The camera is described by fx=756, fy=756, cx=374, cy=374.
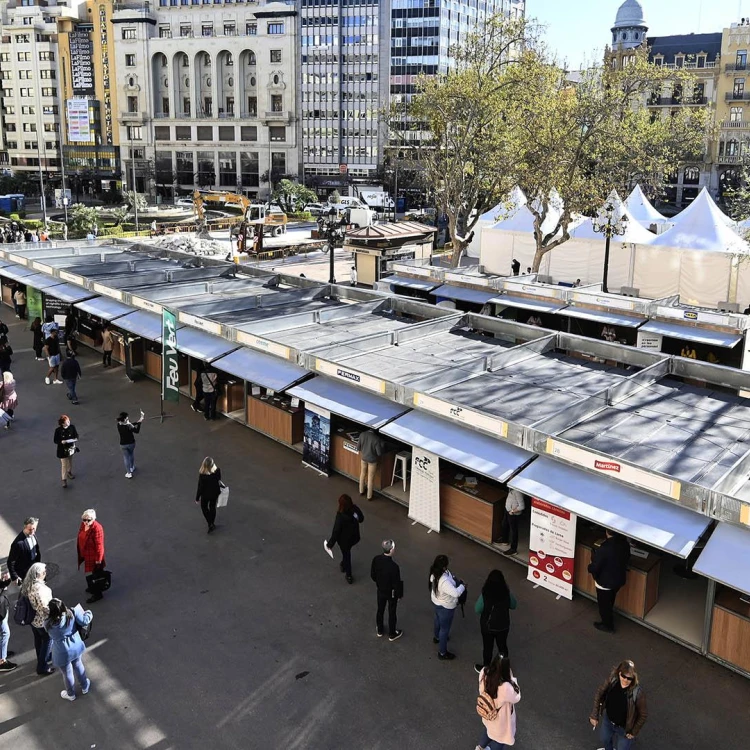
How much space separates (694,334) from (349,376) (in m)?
9.86

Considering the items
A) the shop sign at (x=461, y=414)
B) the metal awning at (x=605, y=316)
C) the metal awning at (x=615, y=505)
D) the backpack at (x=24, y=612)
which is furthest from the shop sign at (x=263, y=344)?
the metal awning at (x=605, y=316)

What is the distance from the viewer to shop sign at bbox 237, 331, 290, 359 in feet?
50.0

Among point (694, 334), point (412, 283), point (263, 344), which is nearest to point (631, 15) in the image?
point (412, 283)

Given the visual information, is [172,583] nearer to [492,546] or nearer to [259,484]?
[259,484]

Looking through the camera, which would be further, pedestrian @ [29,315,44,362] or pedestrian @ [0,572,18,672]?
pedestrian @ [29,315,44,362]

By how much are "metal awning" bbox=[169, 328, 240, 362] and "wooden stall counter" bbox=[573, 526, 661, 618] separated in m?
9.08

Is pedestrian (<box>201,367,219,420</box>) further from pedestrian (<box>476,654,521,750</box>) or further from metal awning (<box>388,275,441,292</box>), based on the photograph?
pedestrian (<box>476,654,521,750</box>)

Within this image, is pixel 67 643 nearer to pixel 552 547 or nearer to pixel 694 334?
pixel 552 547

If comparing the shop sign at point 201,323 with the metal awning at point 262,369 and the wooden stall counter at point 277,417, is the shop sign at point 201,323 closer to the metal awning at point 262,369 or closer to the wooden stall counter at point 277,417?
the metal awning at point 262,369

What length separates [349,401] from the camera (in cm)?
1355

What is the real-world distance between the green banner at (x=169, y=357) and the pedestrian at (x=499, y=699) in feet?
37.3

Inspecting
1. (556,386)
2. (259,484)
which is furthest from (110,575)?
(556,386)

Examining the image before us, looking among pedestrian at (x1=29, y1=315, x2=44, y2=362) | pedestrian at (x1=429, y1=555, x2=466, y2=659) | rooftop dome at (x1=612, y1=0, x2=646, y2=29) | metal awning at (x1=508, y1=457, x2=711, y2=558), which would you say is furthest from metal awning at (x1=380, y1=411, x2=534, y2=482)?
rooftop dome at (x1=612, y1=0, x2=646, y2=29)

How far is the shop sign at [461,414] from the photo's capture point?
36.7 ft
